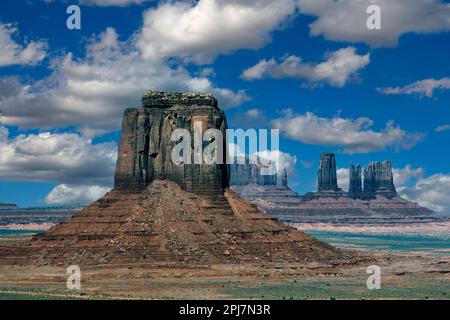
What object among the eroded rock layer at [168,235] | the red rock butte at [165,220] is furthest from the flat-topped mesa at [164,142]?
the eroded rock layer at [168,235]

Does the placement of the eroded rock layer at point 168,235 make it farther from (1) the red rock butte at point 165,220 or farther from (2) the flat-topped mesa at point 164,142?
(2) the flat-topped mesa at point 164,142

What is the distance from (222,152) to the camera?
14850 cm

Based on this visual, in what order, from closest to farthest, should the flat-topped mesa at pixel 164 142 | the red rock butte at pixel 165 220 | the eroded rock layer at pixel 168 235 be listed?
the eroded rock layer at pixel 168 235
the red rock butte at pixel 165 220
the flat-topped mesa at pixel 164 142

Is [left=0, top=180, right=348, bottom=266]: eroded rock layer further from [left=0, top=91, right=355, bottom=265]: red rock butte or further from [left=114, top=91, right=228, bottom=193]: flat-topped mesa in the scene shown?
[left=114, top=91, right=228, bottom=193]: flat-topped mesa

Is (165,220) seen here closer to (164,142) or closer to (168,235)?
(168,235)

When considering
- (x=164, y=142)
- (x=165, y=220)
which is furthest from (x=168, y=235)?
(x=164, y=142)

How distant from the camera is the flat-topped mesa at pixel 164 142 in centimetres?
14550

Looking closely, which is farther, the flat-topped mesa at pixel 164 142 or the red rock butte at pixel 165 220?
the flat-topped mesa at pixel 164 142

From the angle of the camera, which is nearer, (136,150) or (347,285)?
(347,285)

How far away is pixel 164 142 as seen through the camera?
148m
